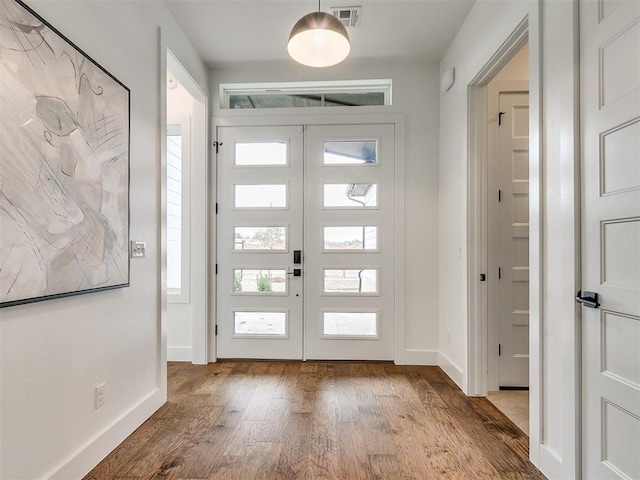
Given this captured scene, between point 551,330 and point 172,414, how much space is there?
2.34m

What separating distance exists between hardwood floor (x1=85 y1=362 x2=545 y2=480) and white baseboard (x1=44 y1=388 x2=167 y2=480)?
1.7 inches

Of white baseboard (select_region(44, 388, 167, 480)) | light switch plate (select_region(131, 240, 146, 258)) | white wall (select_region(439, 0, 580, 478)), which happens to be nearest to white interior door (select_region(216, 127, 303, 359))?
white baseboard (select_region(44, 388, 167, 480))

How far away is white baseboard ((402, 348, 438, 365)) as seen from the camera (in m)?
3.40

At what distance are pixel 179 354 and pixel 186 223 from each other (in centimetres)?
131

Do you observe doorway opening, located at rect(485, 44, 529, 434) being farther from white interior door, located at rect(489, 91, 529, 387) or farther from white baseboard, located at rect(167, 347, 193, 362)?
Result: white baseboard, located at rect(167, 347, 193, 362)

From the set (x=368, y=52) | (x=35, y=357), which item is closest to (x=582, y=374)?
Result: (x=35, y=357)

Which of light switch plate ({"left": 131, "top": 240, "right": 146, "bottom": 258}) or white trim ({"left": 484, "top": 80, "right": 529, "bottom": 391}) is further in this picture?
white trim ({"left": 484, "top": 80, "right": 529, "bottom": 391})

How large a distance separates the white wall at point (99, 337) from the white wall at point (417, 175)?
1460 millimetres

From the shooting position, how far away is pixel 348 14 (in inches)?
104

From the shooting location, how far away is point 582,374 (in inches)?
59.7

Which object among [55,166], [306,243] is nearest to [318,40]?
[55,166]

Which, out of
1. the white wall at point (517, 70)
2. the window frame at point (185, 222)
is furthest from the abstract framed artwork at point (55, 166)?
the white wall at point (517, 70)

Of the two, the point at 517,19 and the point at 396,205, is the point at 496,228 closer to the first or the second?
the point at 396,205

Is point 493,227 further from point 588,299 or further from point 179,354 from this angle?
point 179,354
